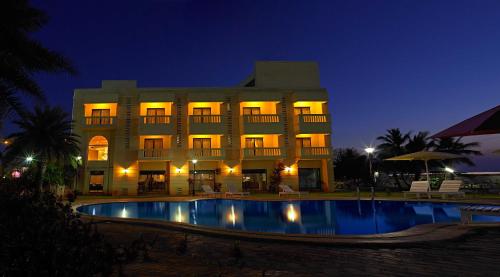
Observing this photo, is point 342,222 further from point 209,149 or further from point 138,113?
point 138,113

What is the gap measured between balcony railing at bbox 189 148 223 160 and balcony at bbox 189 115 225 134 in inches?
64.5

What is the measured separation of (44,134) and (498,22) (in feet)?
130

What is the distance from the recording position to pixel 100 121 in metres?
26.7

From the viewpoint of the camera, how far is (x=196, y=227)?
318 inches

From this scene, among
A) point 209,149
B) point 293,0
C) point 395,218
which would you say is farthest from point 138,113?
point 395,218

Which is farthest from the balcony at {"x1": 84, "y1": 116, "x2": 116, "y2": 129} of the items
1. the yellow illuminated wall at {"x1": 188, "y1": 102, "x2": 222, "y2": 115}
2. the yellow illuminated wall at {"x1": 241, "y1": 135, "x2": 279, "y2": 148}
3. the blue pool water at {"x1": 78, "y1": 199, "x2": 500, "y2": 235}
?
the yellow illuminated wall at {"x1": 241, "y1": 135, "x2": 279, "y2": 148}

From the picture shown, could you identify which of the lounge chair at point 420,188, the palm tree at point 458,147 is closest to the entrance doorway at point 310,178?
the lounge chair at point 420,188

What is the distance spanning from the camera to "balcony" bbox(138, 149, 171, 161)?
2619 cm

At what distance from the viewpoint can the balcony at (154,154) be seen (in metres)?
26.2

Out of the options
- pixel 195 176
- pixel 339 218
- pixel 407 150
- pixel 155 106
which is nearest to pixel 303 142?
pixel 195 176

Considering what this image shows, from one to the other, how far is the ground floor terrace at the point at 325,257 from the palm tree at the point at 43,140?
16.7 meters

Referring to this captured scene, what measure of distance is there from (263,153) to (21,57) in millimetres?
21429

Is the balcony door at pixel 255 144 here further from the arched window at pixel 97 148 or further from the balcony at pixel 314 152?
the arched window at pixel 97 148

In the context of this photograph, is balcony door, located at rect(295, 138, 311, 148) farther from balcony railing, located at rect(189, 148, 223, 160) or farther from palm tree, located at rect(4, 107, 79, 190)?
palm tree, located at rect(4, 107, 79, 190)
